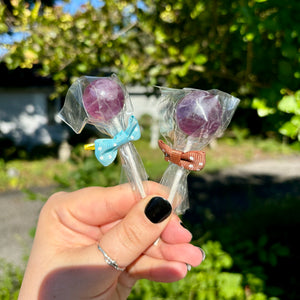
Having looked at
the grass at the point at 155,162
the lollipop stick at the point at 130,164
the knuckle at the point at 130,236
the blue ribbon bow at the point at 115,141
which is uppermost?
the blue ribbon bow at the point at 115,141

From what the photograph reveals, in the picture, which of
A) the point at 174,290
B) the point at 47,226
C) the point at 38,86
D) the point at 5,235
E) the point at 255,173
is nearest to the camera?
the point at 47,226

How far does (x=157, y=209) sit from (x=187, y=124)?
1.25ft

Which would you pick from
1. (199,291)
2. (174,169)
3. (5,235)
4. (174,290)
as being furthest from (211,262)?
(5,235)

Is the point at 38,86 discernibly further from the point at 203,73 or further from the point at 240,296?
the point at 240,296

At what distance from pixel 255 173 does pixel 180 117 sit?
29.9 feet

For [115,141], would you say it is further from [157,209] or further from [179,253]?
[179,253]

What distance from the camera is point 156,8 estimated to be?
298 centimetres

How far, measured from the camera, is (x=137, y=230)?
4.54 ft

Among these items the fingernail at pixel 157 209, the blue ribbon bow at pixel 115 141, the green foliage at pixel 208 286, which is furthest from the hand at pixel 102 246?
the green foliage at pixel 208 286

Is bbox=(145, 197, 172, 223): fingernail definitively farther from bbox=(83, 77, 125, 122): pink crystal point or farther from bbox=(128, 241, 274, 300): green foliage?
bbox=(128, 241, 274, 300): green foliage

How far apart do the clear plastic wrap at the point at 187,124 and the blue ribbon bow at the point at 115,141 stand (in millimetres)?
137

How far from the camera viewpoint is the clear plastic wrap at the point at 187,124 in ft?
4.20

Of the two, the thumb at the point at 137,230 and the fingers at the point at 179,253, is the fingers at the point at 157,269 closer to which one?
the fingers at the point at 179,253

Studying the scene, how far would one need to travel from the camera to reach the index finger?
162 cm
